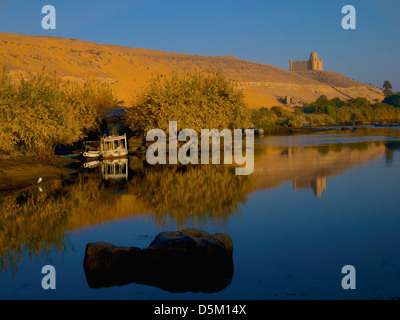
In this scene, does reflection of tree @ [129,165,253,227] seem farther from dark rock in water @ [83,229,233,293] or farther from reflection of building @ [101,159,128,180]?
dark rock in water @ [83,229,233,293]

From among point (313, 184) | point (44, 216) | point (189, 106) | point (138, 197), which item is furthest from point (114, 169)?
point (44, 216)

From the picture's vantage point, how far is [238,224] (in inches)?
653

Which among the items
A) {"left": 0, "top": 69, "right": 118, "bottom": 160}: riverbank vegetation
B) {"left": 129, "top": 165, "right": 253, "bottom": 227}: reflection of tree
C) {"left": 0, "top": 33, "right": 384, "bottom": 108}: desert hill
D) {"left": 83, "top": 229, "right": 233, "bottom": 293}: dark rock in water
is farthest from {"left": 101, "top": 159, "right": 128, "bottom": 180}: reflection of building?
{"left": 0, "top": 33, "right": 384, "bottom": 108}: desert hill

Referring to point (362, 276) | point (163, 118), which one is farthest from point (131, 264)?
point (163, 118)

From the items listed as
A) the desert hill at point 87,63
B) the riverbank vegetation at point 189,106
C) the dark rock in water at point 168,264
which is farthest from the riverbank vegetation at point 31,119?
the desert hill at point 87,63

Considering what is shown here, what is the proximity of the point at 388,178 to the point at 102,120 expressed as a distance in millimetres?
34845

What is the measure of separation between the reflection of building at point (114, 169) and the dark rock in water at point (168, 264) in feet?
61.6

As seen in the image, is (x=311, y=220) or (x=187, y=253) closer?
(x=187, y=253)

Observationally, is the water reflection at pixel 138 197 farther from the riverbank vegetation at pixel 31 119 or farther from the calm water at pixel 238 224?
the riverbank vegetation at pixel 31 119

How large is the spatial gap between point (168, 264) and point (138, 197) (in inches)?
472

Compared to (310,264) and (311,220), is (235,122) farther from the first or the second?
(310,264)

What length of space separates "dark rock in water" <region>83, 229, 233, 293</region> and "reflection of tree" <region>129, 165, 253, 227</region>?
5082 millimetres

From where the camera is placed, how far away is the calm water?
10.6 m
